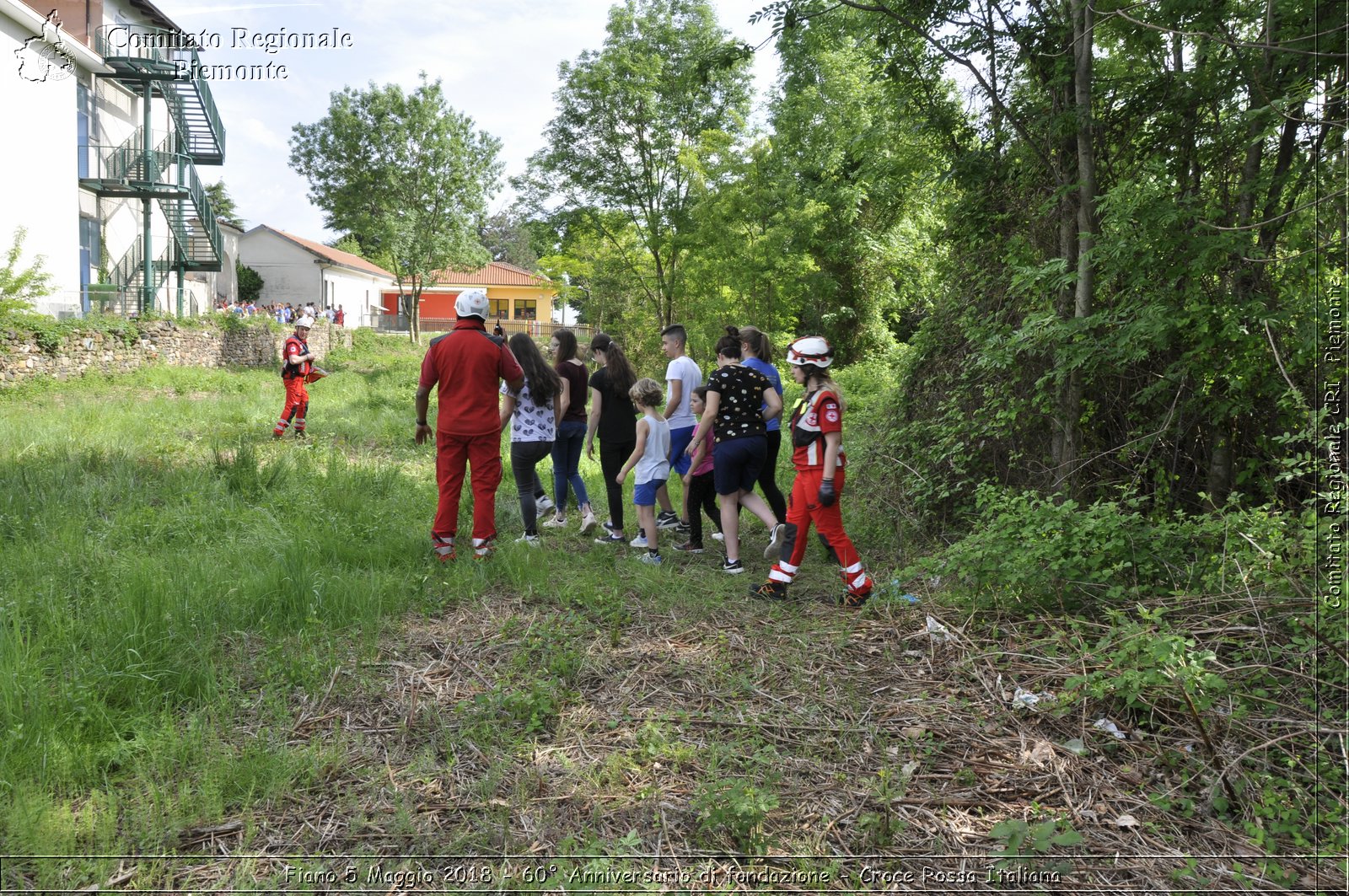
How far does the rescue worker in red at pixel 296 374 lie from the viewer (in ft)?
35.6

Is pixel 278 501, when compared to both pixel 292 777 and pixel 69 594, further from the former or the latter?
pixel 292 777

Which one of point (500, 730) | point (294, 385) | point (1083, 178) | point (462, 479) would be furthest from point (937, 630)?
point (294, 385)

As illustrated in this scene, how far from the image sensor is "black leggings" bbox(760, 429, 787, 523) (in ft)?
21.1

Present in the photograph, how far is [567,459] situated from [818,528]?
3.01 m

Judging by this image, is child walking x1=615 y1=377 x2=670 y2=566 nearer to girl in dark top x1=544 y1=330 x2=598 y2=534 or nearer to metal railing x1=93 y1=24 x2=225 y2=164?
girl in dark top x1=544 y1=330 x2=598 y2=534

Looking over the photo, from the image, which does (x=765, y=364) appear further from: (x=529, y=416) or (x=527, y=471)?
(x=527, y=471)

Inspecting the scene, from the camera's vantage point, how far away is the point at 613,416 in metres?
7.04

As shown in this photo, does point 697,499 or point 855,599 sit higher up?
point 697,499

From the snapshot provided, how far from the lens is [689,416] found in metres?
7.13

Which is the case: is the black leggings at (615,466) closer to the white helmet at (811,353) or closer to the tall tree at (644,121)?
the white helmet at (811,353)

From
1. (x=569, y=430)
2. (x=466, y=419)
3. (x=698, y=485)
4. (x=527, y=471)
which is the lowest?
(x=698, y=485)

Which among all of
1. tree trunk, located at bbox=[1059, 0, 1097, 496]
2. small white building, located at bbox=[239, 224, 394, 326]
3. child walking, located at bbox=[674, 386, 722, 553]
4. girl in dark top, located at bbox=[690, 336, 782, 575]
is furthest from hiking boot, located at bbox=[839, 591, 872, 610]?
small white building, located at bbox=[239, 224, 394, 326]

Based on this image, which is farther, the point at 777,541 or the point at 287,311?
the point at 287,311

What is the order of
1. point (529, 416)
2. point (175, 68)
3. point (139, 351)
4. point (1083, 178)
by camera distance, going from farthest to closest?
1. point (175, 68)
2. point (139, 351)
3. point (529, 416)
4. point (1083, 178)
